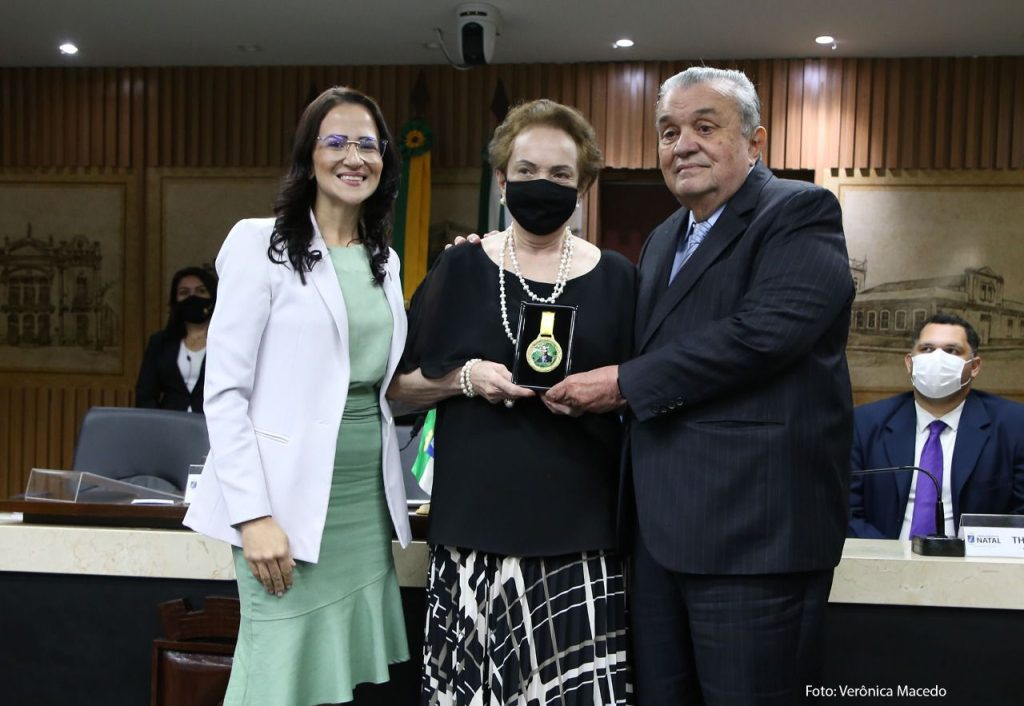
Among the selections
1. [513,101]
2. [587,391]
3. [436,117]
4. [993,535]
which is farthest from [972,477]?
[436,117]

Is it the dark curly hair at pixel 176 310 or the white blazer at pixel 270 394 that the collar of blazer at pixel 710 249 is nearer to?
the white blazer at pixel 270 394

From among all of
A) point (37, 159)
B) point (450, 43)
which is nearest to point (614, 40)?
point (450, 43)

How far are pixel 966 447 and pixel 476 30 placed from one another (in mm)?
3863

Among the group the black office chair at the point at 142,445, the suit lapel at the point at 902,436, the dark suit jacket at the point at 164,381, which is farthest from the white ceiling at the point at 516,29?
the black office chair at the point at 142,445

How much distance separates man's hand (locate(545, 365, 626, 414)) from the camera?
196cm

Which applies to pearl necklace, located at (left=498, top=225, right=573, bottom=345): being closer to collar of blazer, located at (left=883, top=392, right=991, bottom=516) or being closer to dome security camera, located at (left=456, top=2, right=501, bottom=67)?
collar of blazer, located at (left=883, top=392, right=991, bottom=516)

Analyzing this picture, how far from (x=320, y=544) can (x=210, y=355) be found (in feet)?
1.40

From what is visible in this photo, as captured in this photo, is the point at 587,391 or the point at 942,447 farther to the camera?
the point at 942,447

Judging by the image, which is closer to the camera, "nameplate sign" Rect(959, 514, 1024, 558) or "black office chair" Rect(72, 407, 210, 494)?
"nameplate sign" Rect(959, 514, 1024, 558)

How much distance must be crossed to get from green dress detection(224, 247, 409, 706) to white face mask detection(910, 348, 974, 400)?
7.68 feet

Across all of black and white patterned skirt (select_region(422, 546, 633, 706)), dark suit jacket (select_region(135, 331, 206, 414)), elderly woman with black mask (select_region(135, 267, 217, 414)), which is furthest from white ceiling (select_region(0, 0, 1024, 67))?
black and white patterned skirt (select_region(422, 546, 633, 706))

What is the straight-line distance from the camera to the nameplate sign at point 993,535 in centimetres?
247

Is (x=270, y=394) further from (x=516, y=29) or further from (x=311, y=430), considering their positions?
(x=516, y=29)

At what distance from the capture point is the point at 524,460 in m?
2.03
